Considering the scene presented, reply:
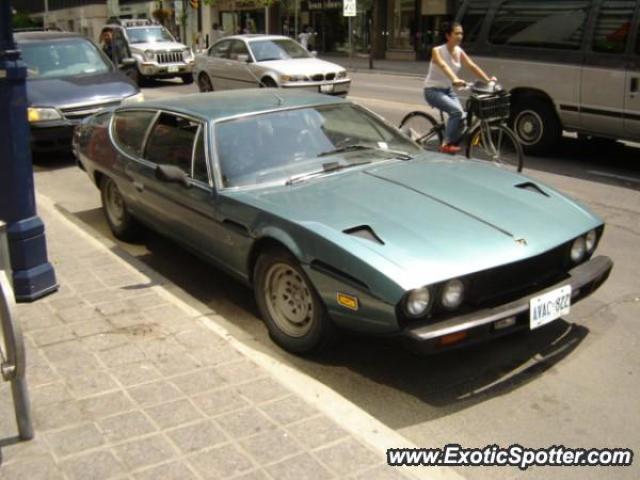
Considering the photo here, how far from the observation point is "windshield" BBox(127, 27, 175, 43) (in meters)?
22.8

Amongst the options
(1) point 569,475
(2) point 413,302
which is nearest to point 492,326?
(2) point 413,302

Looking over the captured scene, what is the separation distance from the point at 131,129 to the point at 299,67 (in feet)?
31.6

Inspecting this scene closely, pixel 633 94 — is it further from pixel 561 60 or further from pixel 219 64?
pixel 219 64

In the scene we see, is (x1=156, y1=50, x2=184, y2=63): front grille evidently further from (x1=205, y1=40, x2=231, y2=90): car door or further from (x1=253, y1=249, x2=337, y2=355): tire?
(x1=253, y1=249, x2=337, y2=355): tire

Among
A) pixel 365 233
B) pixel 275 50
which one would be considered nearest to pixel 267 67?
pixel 275 50

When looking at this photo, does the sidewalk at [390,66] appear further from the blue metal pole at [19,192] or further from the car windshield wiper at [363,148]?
the blue metal pole at [19,192]

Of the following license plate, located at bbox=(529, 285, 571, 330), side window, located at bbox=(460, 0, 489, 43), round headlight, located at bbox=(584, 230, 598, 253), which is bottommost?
license plate, located at bbox=(529, 285, 571, 330)

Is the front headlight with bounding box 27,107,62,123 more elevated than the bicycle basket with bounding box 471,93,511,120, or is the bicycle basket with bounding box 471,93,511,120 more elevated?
the bicycle basket with bounding box 471,93,511,120

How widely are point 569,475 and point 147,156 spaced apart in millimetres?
3982

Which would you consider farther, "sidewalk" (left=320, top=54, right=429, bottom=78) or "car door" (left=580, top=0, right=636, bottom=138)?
"sidewalk" (left=320, top=54, right=429, bottom=78)

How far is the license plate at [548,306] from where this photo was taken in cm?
381

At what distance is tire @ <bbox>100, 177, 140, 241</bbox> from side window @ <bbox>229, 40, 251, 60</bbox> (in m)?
10.00

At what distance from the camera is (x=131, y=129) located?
6250 millimetres

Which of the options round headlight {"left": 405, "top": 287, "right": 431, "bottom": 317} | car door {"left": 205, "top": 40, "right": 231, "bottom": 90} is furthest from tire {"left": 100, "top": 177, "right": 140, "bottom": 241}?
car door {"left": 205, "top": 40, "right": 231, "bottom": 90}
